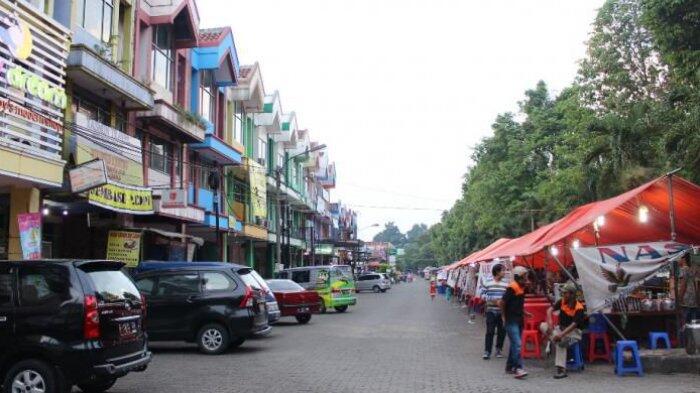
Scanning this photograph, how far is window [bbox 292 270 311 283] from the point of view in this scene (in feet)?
94.0

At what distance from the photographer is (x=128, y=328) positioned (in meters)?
8.45

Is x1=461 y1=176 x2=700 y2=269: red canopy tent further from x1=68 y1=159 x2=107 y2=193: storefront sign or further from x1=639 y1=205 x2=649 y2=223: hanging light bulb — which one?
x1=68 y1=159 x2=107 y2=193: storefront sign

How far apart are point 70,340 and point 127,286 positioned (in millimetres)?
1222

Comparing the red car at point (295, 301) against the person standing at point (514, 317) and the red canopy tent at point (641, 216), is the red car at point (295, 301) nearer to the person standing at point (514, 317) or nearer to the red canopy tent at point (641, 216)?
the red canopy tent at point (641, 216)

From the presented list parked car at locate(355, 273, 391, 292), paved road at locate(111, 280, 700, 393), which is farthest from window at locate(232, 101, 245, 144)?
parked car at locate(355, 273, 391, 292)

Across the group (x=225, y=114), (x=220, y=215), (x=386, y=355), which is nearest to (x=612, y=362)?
(x=386, y=355)

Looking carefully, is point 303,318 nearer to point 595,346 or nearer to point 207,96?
point 207,96

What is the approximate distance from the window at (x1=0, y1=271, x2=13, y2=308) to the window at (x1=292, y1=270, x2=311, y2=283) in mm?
20835

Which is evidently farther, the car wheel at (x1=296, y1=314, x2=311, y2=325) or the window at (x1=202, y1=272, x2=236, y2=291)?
the car wheel at (x1=296, y1=314, x2=311, y2=325)

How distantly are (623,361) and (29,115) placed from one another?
1268cm

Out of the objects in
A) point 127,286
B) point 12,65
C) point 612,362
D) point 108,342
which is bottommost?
point 612,362

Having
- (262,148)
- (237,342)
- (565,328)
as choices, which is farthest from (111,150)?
(262,148)

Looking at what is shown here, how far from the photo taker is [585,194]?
26.3m

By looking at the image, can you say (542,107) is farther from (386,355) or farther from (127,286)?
(127,286)
